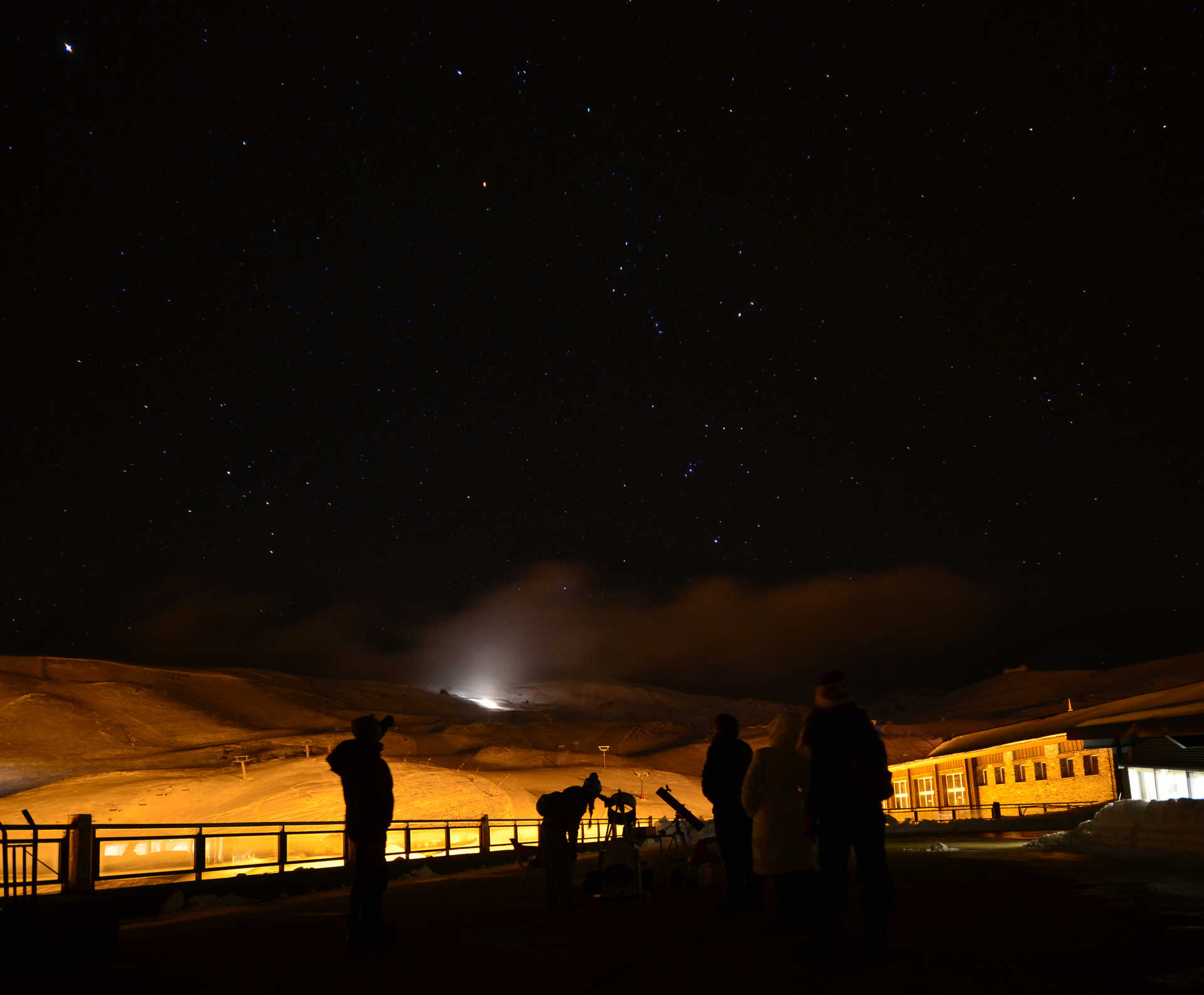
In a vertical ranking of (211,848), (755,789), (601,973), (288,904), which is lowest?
(211,848)

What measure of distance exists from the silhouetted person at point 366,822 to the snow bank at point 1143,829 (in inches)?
413

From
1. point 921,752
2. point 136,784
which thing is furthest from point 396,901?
point 921,752

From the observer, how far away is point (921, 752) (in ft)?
334

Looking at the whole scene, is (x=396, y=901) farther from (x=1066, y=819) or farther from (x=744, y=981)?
(x=1066, y=819)

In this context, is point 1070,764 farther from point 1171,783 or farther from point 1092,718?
point 1171,783

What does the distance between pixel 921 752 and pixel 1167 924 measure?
100584 mm

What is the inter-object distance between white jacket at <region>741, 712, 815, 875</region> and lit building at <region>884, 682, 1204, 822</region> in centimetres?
2147

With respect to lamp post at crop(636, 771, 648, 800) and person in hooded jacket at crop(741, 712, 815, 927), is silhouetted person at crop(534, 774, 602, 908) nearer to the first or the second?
person in hooded jacket at crop(741, 712, 815, 927)

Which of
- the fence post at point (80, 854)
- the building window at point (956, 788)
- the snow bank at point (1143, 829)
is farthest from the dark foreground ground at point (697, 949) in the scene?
the building window at point (956, 788)

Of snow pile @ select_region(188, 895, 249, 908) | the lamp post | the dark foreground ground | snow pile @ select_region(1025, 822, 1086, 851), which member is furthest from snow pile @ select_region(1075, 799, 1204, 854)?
the lamp post

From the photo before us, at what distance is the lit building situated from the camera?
2803 cm

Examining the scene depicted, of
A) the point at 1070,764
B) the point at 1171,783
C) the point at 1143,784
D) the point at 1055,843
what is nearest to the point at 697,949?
the point at 1055,843

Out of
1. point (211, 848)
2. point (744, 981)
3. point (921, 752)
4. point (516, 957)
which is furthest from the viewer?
point (921, 752)

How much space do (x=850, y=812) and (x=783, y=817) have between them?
6.19 feet
